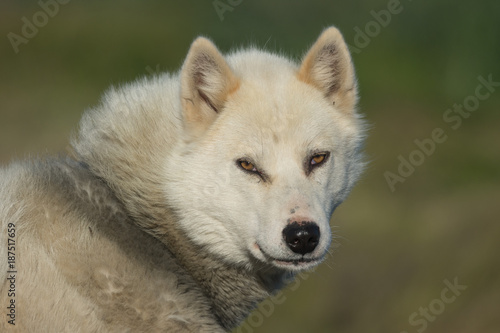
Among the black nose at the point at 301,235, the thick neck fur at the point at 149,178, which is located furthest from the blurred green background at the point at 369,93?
the black nose at the point at 301,235

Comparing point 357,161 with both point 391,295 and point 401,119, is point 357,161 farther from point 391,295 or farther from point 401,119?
point 401,119

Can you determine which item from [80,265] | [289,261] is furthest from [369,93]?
[80,265]

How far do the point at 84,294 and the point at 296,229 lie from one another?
141cm

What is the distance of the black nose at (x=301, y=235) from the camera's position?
4.87 m

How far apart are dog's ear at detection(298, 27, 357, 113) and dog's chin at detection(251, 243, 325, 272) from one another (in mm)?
1284

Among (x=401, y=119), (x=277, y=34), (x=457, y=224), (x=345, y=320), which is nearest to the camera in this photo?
(x=345, y=320)

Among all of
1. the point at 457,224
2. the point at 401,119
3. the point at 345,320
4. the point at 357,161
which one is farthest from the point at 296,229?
the point at 401,119

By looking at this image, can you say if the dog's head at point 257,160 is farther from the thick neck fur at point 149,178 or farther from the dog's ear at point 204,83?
the thick neck fur at point 149,178

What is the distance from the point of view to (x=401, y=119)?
1549cm

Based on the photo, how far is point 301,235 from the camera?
16.0ft

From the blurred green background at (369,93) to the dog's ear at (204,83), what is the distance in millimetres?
6940

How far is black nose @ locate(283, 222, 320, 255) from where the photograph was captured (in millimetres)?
4871

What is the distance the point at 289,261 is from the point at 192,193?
2.72 feet

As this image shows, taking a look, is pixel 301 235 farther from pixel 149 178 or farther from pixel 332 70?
pixel 332 70
